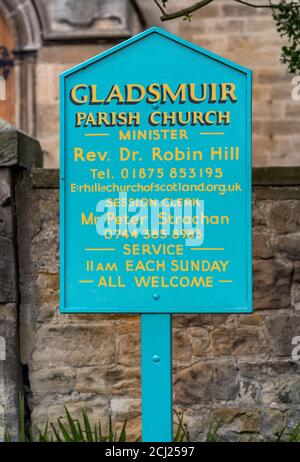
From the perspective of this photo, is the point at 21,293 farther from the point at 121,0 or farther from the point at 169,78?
the point at 121,0

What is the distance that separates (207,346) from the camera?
415 centimetres

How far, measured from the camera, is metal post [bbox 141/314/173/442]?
325 cm

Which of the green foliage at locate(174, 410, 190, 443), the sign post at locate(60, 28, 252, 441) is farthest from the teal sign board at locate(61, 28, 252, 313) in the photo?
the green foliage at locate(174, 410, 190, 443)

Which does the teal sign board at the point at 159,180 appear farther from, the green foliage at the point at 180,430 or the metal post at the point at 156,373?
the green foliage at the point at 180,430

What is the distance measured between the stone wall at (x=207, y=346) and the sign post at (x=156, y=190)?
889mm

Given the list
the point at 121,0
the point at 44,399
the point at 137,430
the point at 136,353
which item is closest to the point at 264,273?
the point at 136,353

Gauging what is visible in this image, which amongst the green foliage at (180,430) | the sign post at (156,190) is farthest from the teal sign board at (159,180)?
the green foliage at (180,430)

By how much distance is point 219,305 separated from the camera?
10.5ft

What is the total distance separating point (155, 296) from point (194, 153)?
0.56 metres

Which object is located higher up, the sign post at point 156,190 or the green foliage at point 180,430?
the sign post at point 156,190

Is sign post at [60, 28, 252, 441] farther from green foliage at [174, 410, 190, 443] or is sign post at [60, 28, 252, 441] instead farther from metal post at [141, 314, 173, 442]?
green foliage at [174, 410, 190, 443]

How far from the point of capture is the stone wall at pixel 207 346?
4137mm

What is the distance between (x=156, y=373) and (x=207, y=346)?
36.4 inches
